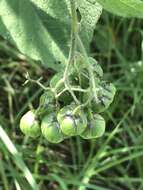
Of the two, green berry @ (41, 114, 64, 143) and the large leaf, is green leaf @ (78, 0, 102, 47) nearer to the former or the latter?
the large leaf

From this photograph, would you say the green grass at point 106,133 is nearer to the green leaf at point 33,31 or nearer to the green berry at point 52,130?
the green leaf at point 33,31

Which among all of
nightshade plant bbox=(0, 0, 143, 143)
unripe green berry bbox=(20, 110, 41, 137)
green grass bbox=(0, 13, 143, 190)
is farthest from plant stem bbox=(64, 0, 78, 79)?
green grass bbox=(0, 13, 143, 190)

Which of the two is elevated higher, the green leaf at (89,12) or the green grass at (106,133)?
the green leaf at (89,12)

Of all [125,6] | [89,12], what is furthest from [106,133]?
[125,6]

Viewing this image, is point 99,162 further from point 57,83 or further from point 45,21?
point 57,83

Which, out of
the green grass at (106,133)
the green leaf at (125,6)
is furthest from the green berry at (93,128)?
the green grass at (106,133)

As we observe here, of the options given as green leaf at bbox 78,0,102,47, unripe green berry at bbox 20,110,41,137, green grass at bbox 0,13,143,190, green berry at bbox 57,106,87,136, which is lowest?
green grass at bbox 0,13,143,190

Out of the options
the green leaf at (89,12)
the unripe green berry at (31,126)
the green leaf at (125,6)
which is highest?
the green leaf at (125,6)

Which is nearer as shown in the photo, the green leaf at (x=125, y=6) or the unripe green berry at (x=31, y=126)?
the green leaf at (x=125, y=6)
